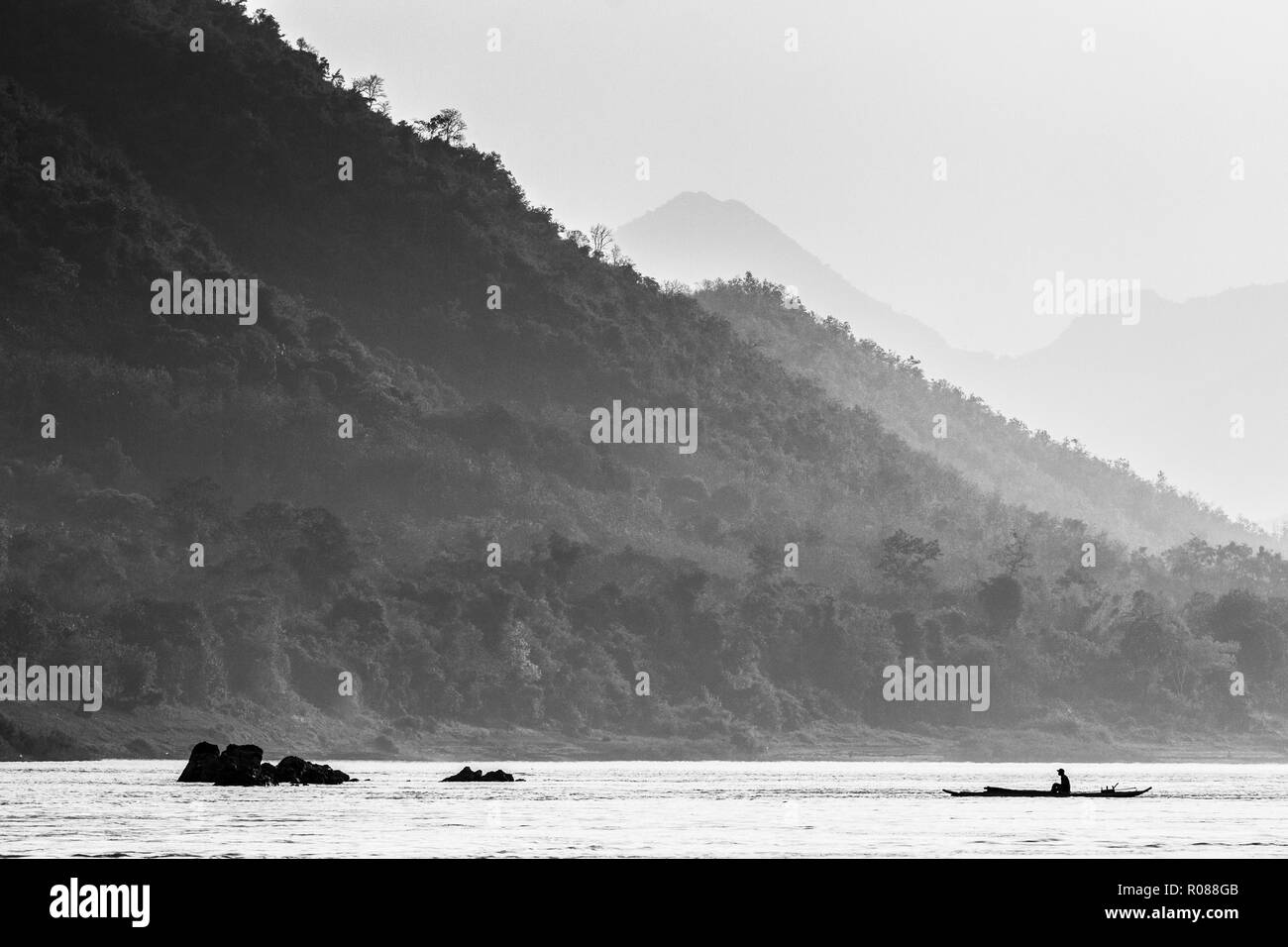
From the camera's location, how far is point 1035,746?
160m

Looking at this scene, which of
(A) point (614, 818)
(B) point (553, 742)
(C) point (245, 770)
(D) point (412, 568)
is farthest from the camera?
(D) point (412, 568)

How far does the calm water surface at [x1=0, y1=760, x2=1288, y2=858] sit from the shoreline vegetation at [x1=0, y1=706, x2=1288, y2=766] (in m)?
16.4

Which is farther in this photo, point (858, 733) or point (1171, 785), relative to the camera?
point (858, 733)

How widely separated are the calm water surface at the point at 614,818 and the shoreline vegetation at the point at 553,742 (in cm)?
1641

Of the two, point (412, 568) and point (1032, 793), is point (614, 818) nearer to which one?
point (1032, 793)

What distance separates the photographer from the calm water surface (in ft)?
172

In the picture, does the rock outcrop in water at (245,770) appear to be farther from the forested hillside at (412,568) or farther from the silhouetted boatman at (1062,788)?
the forested hillside at (412,568)

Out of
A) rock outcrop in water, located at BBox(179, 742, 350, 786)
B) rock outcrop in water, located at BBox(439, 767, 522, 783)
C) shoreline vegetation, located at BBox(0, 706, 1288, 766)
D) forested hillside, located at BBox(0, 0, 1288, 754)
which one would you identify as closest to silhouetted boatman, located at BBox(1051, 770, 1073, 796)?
rock outcrop in water, located at BBox(439, 767, 522, 783)

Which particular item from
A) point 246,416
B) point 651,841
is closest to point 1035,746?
point 246,416

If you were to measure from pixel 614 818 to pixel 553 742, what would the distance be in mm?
83410

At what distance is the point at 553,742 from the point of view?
149 meters

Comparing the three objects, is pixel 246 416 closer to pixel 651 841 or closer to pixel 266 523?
pixel 266 523

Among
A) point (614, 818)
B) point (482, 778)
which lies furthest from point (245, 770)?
point (614, 818)
